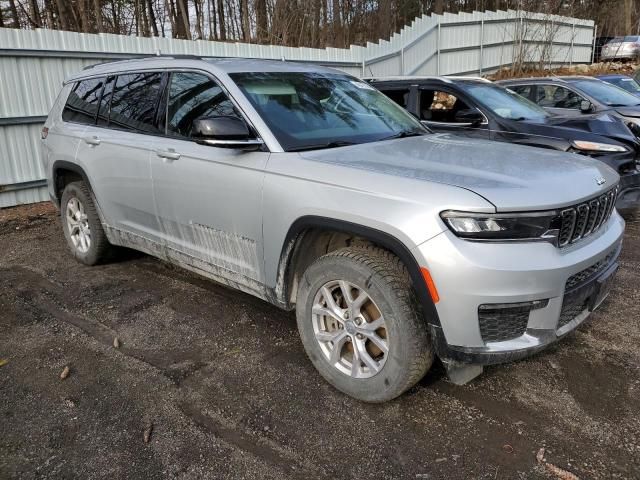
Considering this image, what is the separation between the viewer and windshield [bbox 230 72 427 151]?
341 centimetres

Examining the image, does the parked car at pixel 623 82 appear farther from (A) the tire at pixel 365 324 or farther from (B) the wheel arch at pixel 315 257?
(A) the tire at pixel 365 324

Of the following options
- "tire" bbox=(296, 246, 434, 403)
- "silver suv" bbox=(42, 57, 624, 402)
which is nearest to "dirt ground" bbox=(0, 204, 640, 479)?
"tire" bbox=(296, 246, 434, 403)

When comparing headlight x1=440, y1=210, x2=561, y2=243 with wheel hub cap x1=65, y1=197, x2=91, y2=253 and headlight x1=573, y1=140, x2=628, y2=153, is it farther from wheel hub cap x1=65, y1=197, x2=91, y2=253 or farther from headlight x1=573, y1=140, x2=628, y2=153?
headlight x1=573, y1=140, x2=628, y2=153

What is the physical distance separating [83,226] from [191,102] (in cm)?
209

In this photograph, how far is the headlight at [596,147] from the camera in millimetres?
6273

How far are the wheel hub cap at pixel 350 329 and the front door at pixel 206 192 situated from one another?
1.75 ft

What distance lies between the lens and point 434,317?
2.57 m

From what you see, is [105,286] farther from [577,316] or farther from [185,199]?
[577,316]

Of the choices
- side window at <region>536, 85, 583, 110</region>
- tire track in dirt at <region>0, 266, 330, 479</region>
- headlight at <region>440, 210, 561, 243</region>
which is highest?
headlight at <region>440, 210, 561, 243</region>

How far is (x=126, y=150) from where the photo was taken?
428cm

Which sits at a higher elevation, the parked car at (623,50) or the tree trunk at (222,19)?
the tree trunk at (222,19)

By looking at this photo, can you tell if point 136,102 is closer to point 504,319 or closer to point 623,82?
point 504,319

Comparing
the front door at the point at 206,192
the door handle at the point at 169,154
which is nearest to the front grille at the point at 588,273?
the front door at the point at 206,192

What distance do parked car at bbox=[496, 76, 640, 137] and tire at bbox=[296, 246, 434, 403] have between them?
23.0ft
